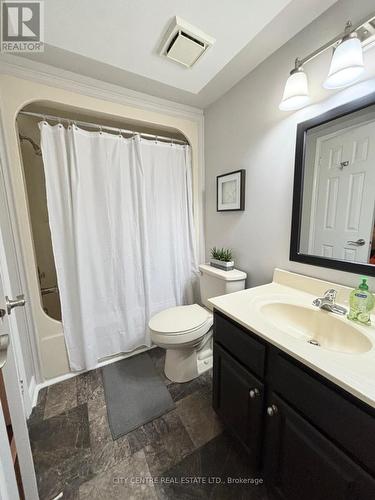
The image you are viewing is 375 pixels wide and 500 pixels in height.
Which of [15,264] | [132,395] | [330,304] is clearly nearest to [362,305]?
[330,304]

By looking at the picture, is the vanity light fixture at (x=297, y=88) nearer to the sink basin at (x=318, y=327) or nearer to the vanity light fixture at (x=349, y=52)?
the vanity light fixture at (x=349, y=52)

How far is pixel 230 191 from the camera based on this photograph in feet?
5.50

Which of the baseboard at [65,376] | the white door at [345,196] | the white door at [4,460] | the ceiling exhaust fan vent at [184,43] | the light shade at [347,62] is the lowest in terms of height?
the baseboard at [65,376]

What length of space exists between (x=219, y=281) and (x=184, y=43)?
1.48m

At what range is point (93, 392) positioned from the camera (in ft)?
4.86

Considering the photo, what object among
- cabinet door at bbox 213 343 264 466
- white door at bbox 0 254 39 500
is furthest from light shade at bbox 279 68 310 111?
white door at bbox 0 254 39 500

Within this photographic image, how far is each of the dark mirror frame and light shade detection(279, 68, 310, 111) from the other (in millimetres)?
119

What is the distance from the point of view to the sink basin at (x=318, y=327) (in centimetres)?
84

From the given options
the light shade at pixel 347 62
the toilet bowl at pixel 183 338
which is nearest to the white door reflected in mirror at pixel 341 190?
the light shade at pixel 347 62

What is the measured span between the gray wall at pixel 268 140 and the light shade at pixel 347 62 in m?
0.10

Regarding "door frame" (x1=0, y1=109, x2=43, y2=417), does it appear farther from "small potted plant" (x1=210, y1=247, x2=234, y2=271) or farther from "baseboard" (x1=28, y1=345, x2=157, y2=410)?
"small potted plant" (x1=210, y1=247, x2=234, y2=271)

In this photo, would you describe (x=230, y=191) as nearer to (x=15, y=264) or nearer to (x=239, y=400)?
(x=239, y=400)

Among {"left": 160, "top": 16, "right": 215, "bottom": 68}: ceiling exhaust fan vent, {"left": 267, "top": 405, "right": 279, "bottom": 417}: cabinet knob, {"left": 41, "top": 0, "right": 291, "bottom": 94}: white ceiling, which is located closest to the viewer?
{"left": 267, "top": 405, "right": 279, "bottom": 417}: cabinet knob

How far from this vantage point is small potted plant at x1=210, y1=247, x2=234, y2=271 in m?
1.62
